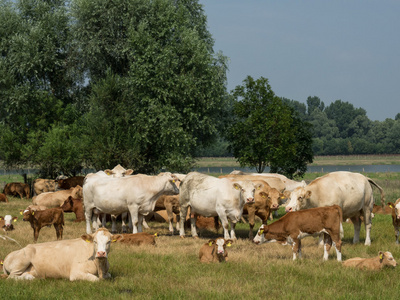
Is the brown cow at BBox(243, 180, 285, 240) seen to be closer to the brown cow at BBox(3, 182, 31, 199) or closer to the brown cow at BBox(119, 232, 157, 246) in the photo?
the brown cow at BBox(119, 232, 157, 246)

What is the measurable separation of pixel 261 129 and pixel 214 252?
76.7 feet

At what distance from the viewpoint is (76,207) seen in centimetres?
2036

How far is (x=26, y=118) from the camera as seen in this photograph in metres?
33.8

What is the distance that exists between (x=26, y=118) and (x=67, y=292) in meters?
26.8

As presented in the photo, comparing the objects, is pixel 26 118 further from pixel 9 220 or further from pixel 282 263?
pixel 282 263

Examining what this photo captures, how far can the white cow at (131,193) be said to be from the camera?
1638 centimetres

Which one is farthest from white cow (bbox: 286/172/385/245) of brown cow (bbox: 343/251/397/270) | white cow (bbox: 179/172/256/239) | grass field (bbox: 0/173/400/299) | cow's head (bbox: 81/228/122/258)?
cow's head (bbox: 81/228/122/258)

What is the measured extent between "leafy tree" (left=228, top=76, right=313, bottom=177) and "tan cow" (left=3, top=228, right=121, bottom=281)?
24.9 meters

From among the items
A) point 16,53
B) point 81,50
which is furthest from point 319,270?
point 16,53

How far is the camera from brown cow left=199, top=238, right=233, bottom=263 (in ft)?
38.4

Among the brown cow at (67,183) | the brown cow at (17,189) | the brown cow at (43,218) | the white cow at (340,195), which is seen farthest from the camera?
the brown cow at (17,189)

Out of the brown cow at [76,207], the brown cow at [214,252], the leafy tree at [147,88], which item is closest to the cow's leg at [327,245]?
the brown cow at [214,252]

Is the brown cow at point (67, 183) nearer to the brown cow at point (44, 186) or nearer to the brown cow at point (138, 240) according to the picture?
the brown cow at point (44, 186)

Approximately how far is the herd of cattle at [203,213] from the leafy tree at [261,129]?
15261mm
